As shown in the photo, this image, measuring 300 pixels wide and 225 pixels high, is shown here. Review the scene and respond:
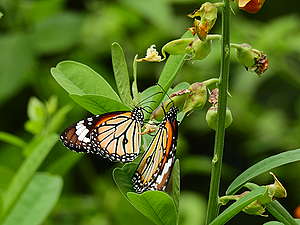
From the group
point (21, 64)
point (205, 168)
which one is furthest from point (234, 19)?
point (21, 64)

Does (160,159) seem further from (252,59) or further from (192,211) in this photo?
(192,211)

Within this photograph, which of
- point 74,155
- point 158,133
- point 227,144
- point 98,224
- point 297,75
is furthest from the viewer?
point 227,144

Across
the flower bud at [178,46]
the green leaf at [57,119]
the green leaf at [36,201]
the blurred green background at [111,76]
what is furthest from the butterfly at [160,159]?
the blurred green background at [111,76]

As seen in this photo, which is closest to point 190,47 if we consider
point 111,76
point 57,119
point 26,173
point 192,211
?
point 26,173

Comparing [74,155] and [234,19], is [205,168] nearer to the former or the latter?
[234,19]

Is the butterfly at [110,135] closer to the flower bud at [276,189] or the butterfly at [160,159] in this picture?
the butterfly at [160,159]

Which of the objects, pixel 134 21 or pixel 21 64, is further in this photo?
pixel 134 21

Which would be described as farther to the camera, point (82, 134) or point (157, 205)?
point (82, 134)
